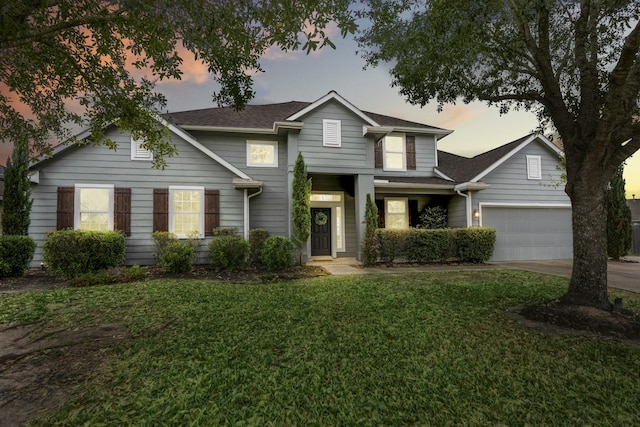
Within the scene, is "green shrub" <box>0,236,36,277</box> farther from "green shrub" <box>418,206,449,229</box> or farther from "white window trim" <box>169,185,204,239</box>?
"green shrub" <box>418,206,449,229</box>

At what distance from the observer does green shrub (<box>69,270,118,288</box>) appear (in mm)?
7324

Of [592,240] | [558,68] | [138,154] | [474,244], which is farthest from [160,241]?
[474,244]

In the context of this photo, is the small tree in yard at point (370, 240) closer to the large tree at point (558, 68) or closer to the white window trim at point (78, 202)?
the large tree at point (558, 68)

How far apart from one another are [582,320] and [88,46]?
8.46 m

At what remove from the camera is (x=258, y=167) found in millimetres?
11984

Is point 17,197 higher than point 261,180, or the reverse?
point 261,180

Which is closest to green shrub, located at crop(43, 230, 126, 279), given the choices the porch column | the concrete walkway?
the concrete walkway

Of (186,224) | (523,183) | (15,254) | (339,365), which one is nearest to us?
(339,365)

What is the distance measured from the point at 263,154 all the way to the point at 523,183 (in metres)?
10.9

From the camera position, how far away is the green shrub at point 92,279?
7324 mm

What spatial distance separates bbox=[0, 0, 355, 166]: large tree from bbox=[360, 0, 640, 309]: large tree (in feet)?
8.09

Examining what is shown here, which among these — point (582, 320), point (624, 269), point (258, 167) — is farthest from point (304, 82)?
point (624, 269)

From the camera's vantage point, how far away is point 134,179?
10.0 meters

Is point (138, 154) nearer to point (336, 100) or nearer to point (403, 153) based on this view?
point (336, 100)
